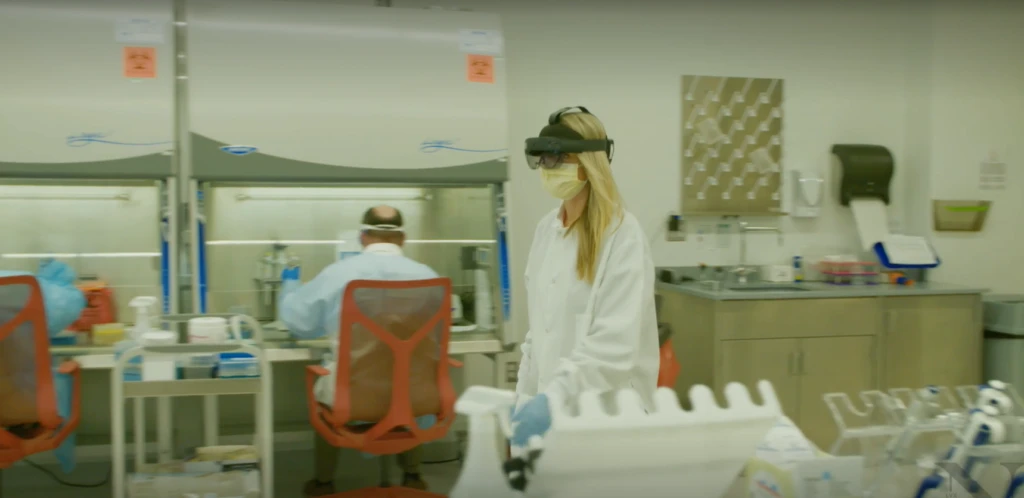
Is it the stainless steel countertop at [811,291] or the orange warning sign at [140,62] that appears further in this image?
the stainless steel countertop at [811,291]

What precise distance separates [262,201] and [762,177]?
2.36m

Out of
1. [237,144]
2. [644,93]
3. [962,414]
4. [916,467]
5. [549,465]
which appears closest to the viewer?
[549,465]

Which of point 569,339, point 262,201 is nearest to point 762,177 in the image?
point 262,201

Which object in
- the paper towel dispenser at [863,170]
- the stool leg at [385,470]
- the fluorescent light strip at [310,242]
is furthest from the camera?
the paper towel dispenser at [863,170]

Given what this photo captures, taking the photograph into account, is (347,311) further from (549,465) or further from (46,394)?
(549,465)

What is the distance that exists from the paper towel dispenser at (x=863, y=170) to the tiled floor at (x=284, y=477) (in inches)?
93.5

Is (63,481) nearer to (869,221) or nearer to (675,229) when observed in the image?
(675,229)

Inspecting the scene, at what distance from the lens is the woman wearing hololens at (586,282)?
4.11ft

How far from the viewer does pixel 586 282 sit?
4.72 feet

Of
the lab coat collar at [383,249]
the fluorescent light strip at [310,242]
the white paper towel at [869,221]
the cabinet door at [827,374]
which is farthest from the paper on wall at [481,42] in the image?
the white paper towel at [869,221]

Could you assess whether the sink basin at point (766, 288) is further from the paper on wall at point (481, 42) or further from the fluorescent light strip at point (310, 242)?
the paper on wall at point (481, 42)

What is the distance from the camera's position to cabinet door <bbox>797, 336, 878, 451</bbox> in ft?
11.3

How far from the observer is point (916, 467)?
1.18m

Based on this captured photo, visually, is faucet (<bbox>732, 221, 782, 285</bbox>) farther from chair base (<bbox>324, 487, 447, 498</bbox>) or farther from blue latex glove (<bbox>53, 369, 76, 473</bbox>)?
blue latex glove (<bbox>53, 369, 76, 473</bbox>)
